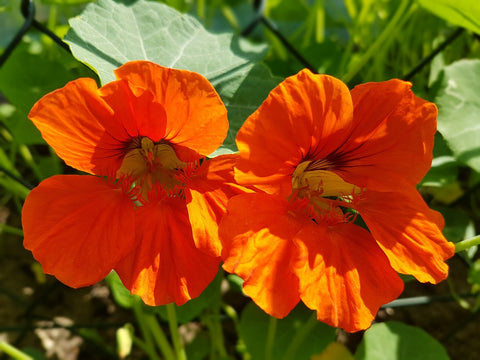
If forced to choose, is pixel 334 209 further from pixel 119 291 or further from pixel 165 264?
pixel 119 291

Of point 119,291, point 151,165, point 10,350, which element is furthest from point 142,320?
point 151,165

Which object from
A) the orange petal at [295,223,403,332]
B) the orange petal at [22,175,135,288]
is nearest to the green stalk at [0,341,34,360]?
the orange petal at [22,175,135,288]

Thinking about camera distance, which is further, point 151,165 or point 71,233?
point 151,165

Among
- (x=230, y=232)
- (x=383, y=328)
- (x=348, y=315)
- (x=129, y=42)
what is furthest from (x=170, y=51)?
(x=383, y=328)

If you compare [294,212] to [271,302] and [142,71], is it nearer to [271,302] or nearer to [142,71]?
[271,302]

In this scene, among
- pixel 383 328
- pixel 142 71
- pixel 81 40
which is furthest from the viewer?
pixel 383 328

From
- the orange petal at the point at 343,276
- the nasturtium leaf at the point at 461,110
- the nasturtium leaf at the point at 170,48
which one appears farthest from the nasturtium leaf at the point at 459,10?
the orange petal at the point at 343,276
